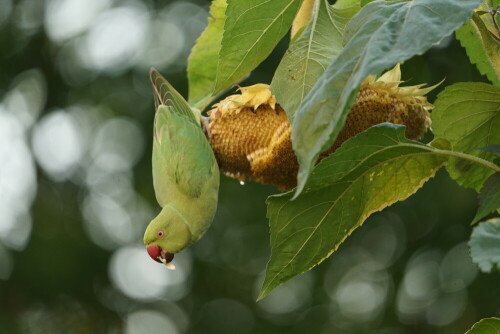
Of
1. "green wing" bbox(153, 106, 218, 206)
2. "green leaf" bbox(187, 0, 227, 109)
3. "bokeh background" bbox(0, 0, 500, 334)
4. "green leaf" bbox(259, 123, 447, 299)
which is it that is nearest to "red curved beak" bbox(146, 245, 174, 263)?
"green wing" bbox(153, 106, 218, 206)

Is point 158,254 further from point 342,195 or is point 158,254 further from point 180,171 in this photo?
point 342,195

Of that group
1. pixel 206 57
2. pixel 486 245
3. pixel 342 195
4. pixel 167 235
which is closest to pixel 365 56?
pixel 486 245

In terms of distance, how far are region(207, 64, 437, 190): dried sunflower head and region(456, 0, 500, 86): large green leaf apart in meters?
0.09

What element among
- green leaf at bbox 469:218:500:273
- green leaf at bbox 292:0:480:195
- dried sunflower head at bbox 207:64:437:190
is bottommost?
dried sunflower head at bbox 207:64:437:190

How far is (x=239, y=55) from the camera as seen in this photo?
1.11 metres

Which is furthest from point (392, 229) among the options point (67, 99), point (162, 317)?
point (67, 99)

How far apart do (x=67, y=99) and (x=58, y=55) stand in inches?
20.9

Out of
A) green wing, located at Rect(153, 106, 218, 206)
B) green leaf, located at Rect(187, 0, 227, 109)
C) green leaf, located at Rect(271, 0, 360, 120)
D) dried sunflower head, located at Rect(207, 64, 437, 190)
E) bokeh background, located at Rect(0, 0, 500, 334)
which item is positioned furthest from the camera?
bokeh background, located at Rect(0, 0, 500, 334)

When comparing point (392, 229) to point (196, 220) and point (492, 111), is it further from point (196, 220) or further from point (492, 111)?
point (492, 111)

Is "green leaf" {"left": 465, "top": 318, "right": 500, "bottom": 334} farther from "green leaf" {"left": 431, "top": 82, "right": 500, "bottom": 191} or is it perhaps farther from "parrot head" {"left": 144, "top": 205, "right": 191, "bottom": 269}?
"parrot head" {"left": 144, "top": 205, "right": 191, "bottom": 269}

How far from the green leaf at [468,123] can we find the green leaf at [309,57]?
7.4 inches

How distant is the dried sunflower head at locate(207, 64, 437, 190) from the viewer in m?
1.22

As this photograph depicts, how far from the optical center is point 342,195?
1110 millimetres

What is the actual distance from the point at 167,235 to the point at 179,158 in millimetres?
302
